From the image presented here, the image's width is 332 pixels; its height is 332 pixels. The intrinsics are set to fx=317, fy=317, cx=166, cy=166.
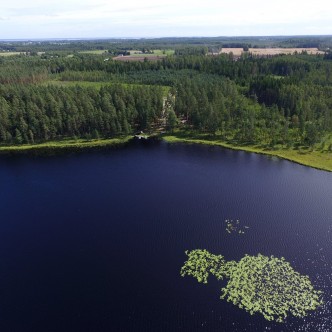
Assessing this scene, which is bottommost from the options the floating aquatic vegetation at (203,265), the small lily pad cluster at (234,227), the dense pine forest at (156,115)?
the floating aquatic vegetation at (203,265)

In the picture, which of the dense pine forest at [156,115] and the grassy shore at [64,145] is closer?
the grassy shore at [64,145]

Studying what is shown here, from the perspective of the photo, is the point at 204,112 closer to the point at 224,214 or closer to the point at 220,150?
the point at 220,150

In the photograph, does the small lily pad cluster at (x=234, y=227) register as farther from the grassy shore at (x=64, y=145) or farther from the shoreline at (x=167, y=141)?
the grassy shore at (x=64, y=145)

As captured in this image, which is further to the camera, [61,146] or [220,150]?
[61,146]

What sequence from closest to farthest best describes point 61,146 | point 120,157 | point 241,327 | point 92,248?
1. point 241,327
2. point 92,248
3. point 120,157
4. point 61,146

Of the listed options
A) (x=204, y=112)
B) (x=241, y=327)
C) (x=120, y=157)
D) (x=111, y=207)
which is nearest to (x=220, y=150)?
(x=204, y=112)

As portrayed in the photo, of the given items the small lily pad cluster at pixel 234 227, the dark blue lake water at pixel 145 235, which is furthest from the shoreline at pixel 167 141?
the small lily pad cluster at pixel 234 227

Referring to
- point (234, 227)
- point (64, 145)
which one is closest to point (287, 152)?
point (234, 227)
